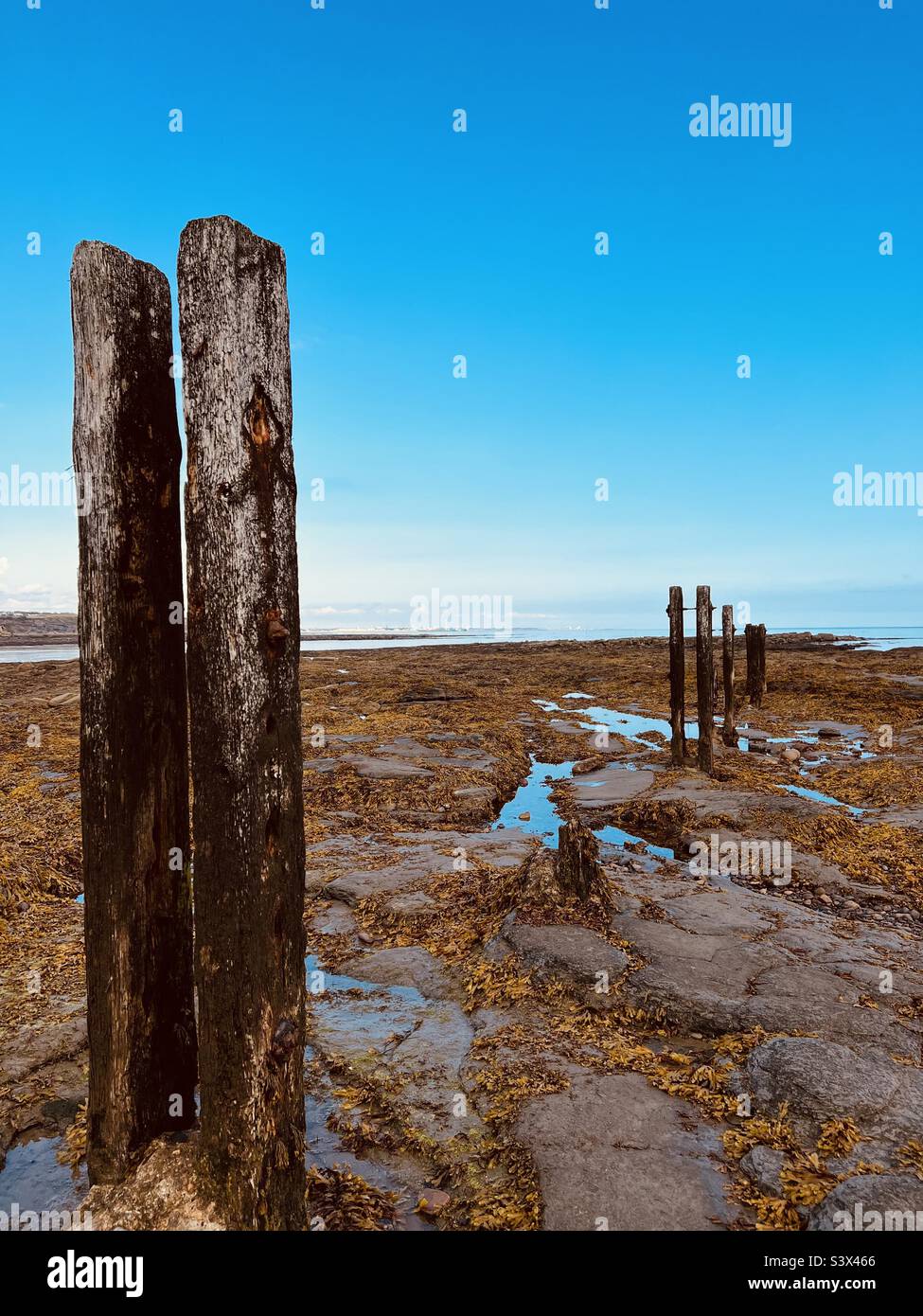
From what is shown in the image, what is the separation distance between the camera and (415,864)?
723 cm

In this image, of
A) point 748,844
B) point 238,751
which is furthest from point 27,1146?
point 748,844

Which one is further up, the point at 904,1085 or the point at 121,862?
the point at 121,862

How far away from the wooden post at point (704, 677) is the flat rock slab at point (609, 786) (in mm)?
997

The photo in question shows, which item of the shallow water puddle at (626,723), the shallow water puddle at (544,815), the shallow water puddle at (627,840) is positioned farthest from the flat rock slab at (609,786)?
the shallow water puddle at (626,723)

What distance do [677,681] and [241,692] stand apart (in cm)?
1070

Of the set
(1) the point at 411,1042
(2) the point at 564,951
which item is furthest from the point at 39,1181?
(2) the point at 564,951

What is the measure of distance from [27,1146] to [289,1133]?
5.36 feet

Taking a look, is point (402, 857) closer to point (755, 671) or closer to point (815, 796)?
point (815, 796)

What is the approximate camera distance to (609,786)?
11.4 metres

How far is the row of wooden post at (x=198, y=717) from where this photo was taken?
246cm

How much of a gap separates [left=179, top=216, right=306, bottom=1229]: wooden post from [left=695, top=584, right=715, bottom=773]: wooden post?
410 inches

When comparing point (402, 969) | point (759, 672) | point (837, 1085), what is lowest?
point (402, 969)

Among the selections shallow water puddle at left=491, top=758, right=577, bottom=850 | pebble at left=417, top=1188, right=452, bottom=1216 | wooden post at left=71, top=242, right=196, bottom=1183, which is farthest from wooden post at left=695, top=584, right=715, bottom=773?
wooden post at left=71, top=242, right=196, bottom=1183
